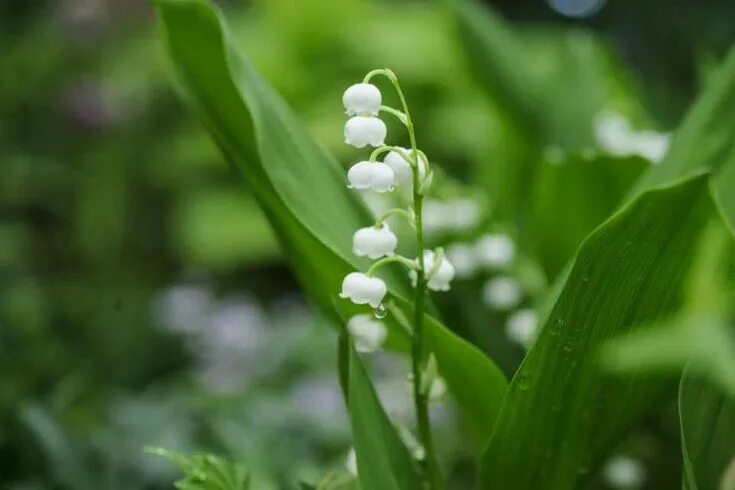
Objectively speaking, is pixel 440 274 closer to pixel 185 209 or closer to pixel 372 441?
pixel 372 441

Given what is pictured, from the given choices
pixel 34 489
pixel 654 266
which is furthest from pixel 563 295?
pixel 34 489

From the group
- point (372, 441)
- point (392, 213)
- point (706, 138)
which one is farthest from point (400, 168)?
point (706, 138)

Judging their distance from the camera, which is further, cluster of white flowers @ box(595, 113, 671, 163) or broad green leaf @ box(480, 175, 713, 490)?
cluster of white flowers @ box(595, 113, 671, 163)

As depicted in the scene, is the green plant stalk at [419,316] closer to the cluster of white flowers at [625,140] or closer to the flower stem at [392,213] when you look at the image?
the flower stem at [392,213]

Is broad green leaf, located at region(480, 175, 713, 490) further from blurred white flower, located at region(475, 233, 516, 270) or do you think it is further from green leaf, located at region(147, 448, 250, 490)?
blurred white flower, located at region(475, 233, 516, 270)

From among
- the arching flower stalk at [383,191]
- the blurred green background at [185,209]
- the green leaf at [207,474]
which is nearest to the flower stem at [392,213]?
the arching flower stalk at [383,191]

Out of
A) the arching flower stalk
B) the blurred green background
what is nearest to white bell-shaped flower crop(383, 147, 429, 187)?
the arching flower stalk
